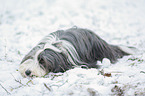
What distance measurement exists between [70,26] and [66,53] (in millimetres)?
1325

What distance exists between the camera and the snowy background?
2227 mm

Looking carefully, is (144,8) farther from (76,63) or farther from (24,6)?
(76,63)

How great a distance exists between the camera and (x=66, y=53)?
3.40m

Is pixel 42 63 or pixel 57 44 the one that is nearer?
pixel 42 63

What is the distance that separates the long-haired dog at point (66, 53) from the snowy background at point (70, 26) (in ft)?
0.64

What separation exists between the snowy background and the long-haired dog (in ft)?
0.64

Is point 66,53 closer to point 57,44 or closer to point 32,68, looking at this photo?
point 57,44

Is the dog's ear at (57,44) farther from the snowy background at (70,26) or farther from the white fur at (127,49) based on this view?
the white fur at (127,49)

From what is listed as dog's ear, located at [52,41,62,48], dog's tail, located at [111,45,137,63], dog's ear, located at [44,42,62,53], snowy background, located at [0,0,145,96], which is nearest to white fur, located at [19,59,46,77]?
snowy background, located at [0,0,145,96]

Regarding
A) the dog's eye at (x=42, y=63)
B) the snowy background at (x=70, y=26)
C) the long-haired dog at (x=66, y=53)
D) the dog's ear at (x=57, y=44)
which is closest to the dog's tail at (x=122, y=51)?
the long-haired dog at (x=66, y=53)

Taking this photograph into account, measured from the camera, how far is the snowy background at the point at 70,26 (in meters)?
2.23

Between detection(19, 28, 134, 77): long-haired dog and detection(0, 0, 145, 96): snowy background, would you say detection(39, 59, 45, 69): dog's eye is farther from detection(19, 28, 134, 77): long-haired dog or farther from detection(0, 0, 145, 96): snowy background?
detection(0, 0, 145, 96): snowy background

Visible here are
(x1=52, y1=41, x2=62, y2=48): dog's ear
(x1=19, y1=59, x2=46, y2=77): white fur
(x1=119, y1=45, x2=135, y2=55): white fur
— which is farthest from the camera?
(x1=119, y1=45, x2=135, y2=55): white fur

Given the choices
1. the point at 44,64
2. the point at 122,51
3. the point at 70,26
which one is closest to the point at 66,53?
the point at 44,64
